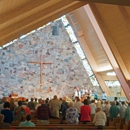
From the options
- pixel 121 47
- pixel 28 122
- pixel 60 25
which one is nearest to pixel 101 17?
pixel 121 47

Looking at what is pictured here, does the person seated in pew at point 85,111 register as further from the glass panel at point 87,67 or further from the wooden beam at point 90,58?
the glass panel at point 87,67

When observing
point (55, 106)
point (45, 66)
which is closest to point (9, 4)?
point (55, 106)

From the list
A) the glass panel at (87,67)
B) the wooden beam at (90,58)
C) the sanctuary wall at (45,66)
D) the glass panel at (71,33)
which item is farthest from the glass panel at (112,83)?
the glass panel at (71,33)

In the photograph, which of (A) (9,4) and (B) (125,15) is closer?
(A) (9,4)

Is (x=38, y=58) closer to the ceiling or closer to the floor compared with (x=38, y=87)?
closer to the ceiling

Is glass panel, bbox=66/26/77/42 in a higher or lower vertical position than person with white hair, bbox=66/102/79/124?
higher

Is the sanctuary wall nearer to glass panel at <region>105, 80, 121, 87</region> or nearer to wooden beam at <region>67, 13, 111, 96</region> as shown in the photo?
wooden beam at <region>67, 13, 111, 96</region>

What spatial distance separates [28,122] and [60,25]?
1473 centimetres

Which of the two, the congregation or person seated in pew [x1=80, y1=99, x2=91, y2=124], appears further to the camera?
person seated in pew [x1=80, y1=99, x2=91, y2=124]

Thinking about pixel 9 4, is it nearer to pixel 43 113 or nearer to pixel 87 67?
pixel 43 113

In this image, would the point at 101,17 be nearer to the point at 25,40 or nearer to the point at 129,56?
the point at 129,56

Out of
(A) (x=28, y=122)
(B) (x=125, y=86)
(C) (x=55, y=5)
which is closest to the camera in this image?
(A) (x=28, y=122)

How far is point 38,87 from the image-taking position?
20219mm

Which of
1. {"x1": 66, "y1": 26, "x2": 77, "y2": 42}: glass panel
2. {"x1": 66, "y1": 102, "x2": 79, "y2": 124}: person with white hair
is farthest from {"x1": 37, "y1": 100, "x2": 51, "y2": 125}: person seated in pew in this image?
{"x1": 66, "y1": 26, "x2": 77, "y2": 42}: glass panel
